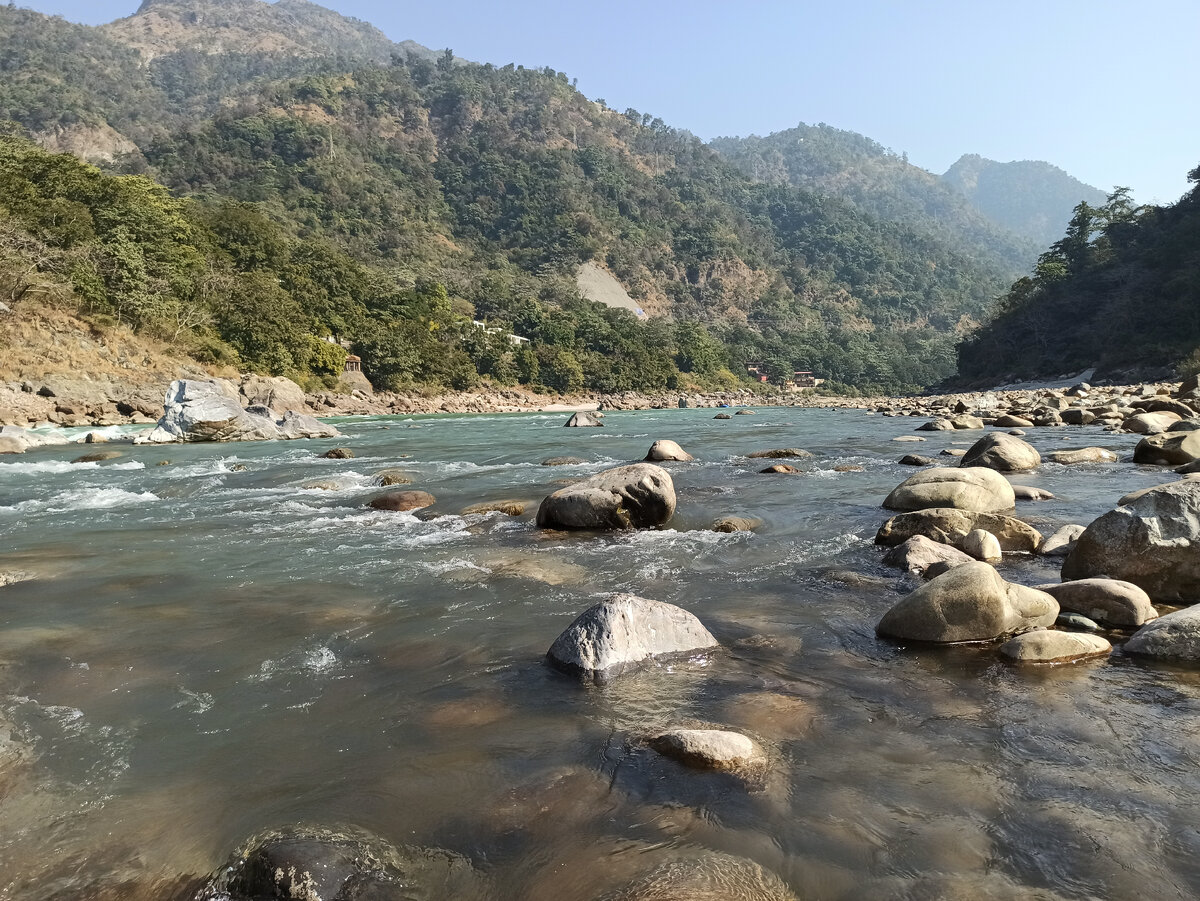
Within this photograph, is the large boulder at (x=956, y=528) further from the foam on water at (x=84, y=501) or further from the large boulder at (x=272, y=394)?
the large boulder at (x=272, y=394)

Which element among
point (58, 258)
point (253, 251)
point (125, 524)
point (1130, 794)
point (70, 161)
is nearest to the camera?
point (1130, 794)

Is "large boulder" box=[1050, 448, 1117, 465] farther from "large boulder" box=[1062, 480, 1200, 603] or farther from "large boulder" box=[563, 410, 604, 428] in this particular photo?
"large boulder" box=[563, 410, 604, 428]

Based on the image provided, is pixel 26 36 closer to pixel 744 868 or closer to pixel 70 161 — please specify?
pixel 70 161

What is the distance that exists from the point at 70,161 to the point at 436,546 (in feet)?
152

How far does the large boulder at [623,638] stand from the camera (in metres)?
4.61

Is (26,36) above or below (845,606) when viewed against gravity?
above

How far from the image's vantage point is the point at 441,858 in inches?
112

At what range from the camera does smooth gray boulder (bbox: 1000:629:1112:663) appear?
4574mm

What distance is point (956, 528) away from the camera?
7410mm

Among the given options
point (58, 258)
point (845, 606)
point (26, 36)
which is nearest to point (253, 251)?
point (58, 258)

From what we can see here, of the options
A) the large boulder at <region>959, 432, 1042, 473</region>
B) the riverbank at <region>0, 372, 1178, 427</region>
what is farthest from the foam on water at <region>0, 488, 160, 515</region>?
the riverbank at <region>0, 372, 1178, 427</region>

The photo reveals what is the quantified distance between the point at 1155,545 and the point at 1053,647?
188 centimetres

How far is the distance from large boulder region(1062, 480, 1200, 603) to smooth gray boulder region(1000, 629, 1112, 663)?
142cm

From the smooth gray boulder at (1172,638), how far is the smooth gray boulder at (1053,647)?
0.18 metres
